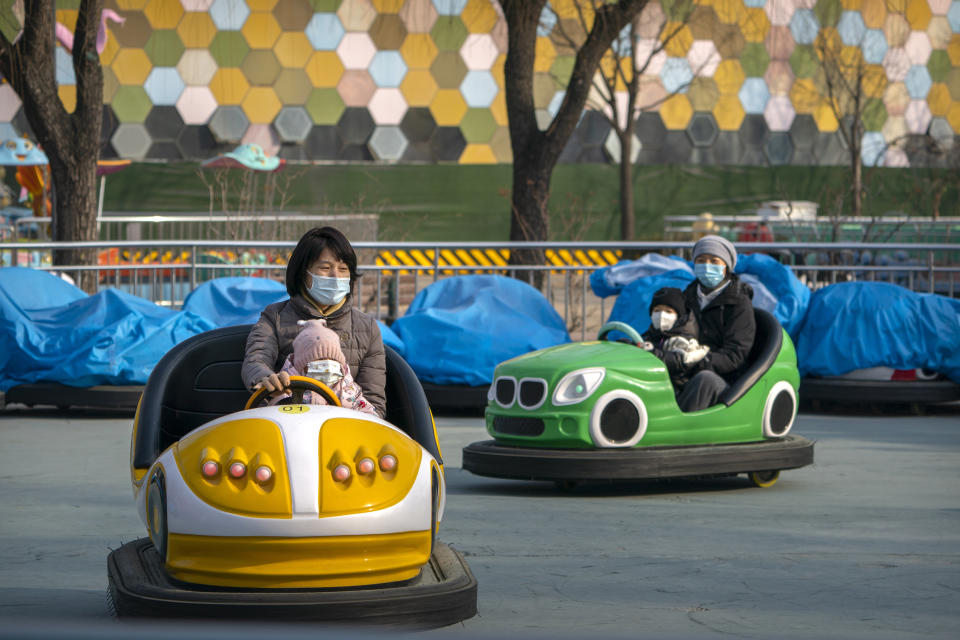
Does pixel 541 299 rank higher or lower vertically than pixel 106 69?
lower

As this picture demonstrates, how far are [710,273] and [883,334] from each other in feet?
10.5

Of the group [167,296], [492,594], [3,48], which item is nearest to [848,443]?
[492,594]

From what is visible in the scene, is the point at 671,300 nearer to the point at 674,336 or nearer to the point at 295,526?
the point at 674,336

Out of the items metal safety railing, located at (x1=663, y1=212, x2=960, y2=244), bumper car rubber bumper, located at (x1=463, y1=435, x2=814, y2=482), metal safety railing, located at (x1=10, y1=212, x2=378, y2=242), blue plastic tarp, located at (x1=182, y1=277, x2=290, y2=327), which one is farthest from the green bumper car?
metal safety railing, located at (x1=663, y1=212, x2=960, y2=244)

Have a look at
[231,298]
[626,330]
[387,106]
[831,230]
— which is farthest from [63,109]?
[387,106]

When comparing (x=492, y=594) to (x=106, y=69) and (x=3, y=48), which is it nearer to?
(x=3, y=48)

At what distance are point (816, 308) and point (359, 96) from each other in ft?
58.2

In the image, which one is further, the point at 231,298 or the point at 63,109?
the point at 63,109

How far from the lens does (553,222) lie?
25.5 m

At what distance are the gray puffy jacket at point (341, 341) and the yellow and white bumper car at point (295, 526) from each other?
0.46m

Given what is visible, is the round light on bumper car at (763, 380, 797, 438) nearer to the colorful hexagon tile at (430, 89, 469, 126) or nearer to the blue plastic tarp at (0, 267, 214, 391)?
the blue plastic tarp at (0, 267, 214, 391)

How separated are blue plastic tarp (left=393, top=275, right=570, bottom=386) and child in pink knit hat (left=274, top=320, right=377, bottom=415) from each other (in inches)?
205

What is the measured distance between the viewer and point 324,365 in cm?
383

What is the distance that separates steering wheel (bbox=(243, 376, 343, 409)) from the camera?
142 inches
